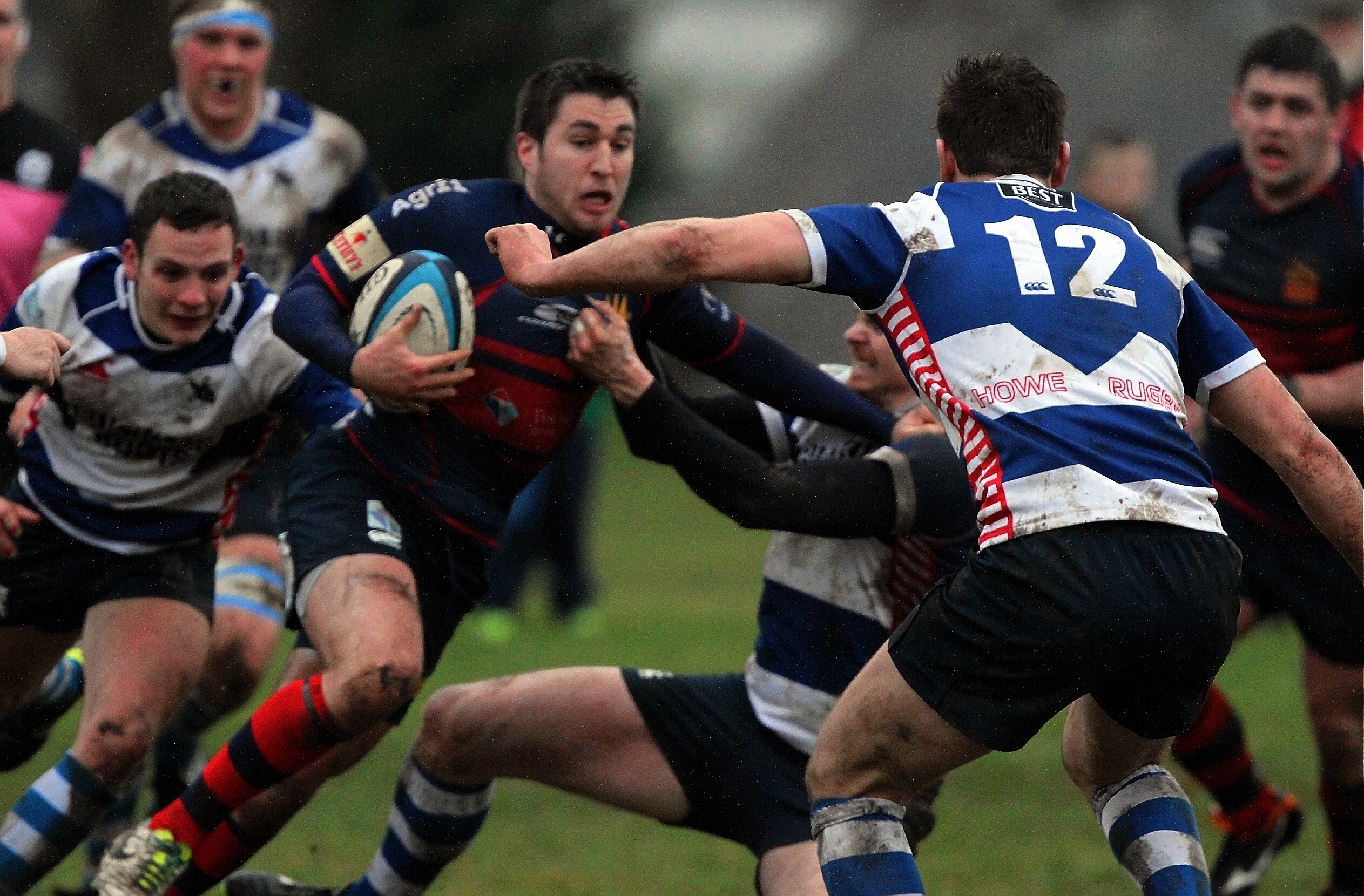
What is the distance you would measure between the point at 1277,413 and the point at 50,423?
128 inches

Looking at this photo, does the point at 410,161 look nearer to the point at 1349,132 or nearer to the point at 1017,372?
the point at 1349,132

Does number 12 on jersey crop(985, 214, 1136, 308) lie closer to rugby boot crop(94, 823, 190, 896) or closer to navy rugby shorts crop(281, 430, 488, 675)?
navy rugby shorts crop(281, 430, 488, 675)

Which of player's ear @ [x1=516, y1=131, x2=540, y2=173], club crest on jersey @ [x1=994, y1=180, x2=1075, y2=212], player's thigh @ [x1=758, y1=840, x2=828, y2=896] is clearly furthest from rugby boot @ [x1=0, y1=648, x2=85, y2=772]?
club crest on jersey @ [x1=994, y1=180, x2=1075, y2=212]

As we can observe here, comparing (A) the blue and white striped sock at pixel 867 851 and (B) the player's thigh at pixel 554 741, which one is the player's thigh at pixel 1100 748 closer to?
(A) the blue and white striped sock at pixel 867 851

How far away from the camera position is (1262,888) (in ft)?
18.3

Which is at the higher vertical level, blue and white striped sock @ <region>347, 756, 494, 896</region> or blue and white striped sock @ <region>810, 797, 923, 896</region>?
blue and white striped sock @ <region>810, 797, 923, 896</region>

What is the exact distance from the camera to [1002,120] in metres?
3.56

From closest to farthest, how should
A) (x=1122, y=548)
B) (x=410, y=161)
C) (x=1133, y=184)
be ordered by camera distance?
(x=1122, y=548) → (x=1133, y=184) → (x=410, y=161)

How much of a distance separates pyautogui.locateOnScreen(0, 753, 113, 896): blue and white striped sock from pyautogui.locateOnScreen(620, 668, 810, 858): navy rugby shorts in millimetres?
1408

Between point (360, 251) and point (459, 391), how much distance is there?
0.45 m

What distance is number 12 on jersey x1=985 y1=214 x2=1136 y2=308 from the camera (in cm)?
333

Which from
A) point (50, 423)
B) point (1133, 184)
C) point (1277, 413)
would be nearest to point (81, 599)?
point (50, 423)

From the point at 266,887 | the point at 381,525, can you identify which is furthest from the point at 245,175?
the point at 266,887

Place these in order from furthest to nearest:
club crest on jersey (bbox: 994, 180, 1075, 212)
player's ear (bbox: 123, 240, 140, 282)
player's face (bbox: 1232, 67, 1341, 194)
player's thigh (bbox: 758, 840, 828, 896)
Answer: player's face (bbox: 1232, 67, 1341, 194) < player's ear (bbox: 123, 240, 140, 282) < player's thigh (bbox: 758, 840, 828, 896) < club crest on jersey (bbox: 994, 180, 1075, 212)
